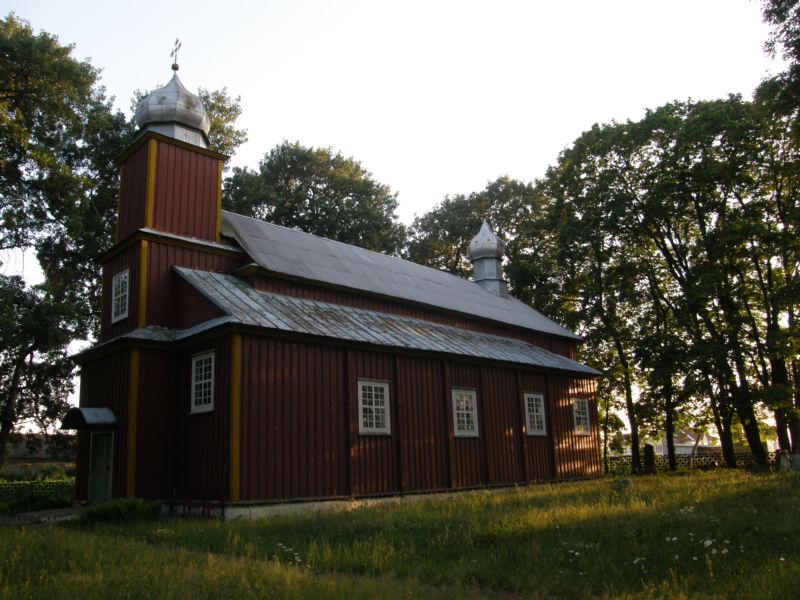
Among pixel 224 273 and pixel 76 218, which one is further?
pixel 76 218

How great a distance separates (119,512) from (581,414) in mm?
17191

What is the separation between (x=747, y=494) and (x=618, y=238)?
1976 centimetres

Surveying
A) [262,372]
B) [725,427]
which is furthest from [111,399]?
[725,427]

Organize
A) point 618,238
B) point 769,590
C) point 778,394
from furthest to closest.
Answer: point 618,238
point 778,394
point 769,590

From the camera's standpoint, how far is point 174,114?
65.3ft

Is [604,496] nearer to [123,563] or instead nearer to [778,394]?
[123,563]

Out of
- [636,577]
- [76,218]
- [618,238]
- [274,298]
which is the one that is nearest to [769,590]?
[636,577]

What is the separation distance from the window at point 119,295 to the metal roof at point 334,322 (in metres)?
1.63

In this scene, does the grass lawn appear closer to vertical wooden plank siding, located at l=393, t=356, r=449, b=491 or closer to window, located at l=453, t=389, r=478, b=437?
vertical wooden plank siding, located at l=393, t=356, r=449, b=491

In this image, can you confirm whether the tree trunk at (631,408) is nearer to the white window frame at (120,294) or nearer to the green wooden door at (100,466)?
the white window frame at (120,294)

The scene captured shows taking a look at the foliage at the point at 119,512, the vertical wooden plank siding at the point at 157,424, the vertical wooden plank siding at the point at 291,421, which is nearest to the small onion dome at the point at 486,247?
Answer: the vertical wooden plank siding at the point at 291,421

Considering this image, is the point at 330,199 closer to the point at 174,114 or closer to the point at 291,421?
the point at 174,114

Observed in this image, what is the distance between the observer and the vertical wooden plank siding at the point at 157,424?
15.9 m

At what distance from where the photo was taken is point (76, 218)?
22328 mm
